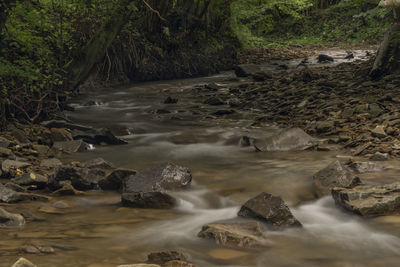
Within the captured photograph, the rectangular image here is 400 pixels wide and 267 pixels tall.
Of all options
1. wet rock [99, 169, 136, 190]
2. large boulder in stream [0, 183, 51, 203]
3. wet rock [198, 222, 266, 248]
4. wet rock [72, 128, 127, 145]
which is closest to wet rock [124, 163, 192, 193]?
wet rock [99, 169, 136, 190]

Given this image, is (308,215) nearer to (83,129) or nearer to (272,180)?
(272,180)

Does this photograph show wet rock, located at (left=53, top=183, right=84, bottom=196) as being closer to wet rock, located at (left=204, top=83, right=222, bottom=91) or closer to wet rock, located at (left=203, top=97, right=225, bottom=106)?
wet rock, located at (left=203, top=97, right=225, bottom=106)

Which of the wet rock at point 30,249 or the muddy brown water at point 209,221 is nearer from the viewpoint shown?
the wet rock at point 30,249

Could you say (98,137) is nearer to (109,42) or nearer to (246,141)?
(246,141)

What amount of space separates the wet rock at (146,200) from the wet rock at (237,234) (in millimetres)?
960

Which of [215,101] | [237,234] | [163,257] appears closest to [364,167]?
[237,234]

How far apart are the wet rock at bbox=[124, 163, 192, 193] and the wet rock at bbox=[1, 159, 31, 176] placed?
65.2 inches

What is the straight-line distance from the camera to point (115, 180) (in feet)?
18.2

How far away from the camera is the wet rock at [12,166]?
5.93 meters

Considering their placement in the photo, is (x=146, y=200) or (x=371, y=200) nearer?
(x=371, y=200)

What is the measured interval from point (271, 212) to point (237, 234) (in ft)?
2.09

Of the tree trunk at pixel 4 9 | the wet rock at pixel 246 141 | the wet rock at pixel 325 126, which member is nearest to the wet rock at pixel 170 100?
the wet rock at pixel 246 141

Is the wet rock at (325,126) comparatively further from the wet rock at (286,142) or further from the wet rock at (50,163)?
the wet rock at (50,163)

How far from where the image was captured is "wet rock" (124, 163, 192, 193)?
17.4 ft
